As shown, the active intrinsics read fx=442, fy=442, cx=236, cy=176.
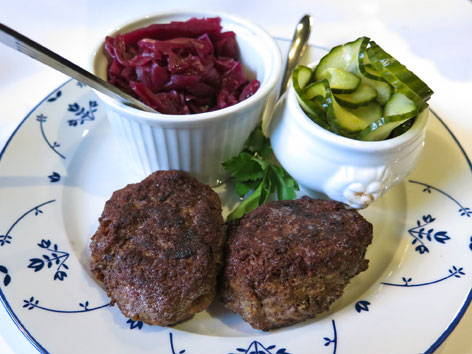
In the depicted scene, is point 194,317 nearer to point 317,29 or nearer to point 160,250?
point 160,250

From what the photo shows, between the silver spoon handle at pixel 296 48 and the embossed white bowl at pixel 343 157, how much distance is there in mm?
927

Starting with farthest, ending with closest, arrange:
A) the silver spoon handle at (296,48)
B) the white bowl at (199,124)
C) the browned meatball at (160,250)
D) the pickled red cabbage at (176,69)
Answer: the silver spoon handle at (296,48), the pickled red cabbage at (176,69), the white bowl at (199,124), the browned meatball at (160,250)

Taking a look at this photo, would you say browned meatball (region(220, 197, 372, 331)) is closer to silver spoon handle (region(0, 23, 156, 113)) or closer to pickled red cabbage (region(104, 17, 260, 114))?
pickled red cabbage (region(104, 17, 260, 114))

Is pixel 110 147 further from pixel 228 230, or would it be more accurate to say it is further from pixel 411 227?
pixel 411 227

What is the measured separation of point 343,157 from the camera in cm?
263

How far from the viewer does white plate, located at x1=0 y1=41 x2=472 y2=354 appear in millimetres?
2332

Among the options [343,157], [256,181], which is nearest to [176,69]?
[256,181]

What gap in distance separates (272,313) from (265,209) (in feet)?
2.00

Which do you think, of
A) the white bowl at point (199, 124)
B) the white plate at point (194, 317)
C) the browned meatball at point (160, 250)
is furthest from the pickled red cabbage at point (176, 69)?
the white plate at point (194, 317)

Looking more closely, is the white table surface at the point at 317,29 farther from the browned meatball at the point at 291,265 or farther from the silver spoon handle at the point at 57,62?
the browned meatball at the point at 291,265

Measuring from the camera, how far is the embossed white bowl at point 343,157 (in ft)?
8.48

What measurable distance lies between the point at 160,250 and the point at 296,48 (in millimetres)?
2455

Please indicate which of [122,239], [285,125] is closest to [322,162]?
[285,125]

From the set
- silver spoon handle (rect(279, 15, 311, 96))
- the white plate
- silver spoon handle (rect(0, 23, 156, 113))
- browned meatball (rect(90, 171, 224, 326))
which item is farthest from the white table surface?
browned meatball (rect(90, 171, 224, 326))
